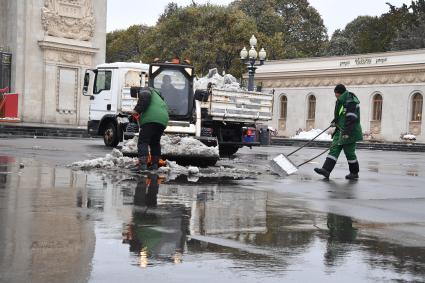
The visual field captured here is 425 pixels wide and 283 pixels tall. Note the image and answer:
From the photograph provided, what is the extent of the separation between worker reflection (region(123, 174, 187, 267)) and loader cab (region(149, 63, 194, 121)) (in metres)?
8.35

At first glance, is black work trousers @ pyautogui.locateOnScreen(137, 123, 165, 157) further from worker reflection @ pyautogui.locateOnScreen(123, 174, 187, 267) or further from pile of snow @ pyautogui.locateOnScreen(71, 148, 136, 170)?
worker reflection @ pyautogui.locateOnScreen(123, 174, 187, 267)

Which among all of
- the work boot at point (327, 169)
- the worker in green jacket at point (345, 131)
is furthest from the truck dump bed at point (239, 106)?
the work boot at point (327, 169)

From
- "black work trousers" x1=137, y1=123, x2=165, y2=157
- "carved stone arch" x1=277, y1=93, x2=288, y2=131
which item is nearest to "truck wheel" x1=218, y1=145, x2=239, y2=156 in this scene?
"black work trousers" x1=137, y1=123, x2=165, y2=157

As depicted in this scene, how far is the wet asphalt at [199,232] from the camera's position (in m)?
4.49

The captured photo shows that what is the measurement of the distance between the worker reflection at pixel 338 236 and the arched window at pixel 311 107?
1975 inches

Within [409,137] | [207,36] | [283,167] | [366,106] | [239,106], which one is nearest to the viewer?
[283,167]

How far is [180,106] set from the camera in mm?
16562

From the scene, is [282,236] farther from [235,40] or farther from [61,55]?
[235,40]

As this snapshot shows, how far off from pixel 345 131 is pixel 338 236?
6.98 metres

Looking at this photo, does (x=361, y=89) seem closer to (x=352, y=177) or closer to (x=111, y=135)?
(x=111, y=135)

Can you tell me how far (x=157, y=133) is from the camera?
12.2 meters

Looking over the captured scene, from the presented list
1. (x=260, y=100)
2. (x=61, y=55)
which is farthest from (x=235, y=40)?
(x=260, y=100)

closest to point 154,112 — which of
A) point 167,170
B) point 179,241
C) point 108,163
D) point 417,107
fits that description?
point 167,170

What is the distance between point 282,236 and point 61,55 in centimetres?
2957
